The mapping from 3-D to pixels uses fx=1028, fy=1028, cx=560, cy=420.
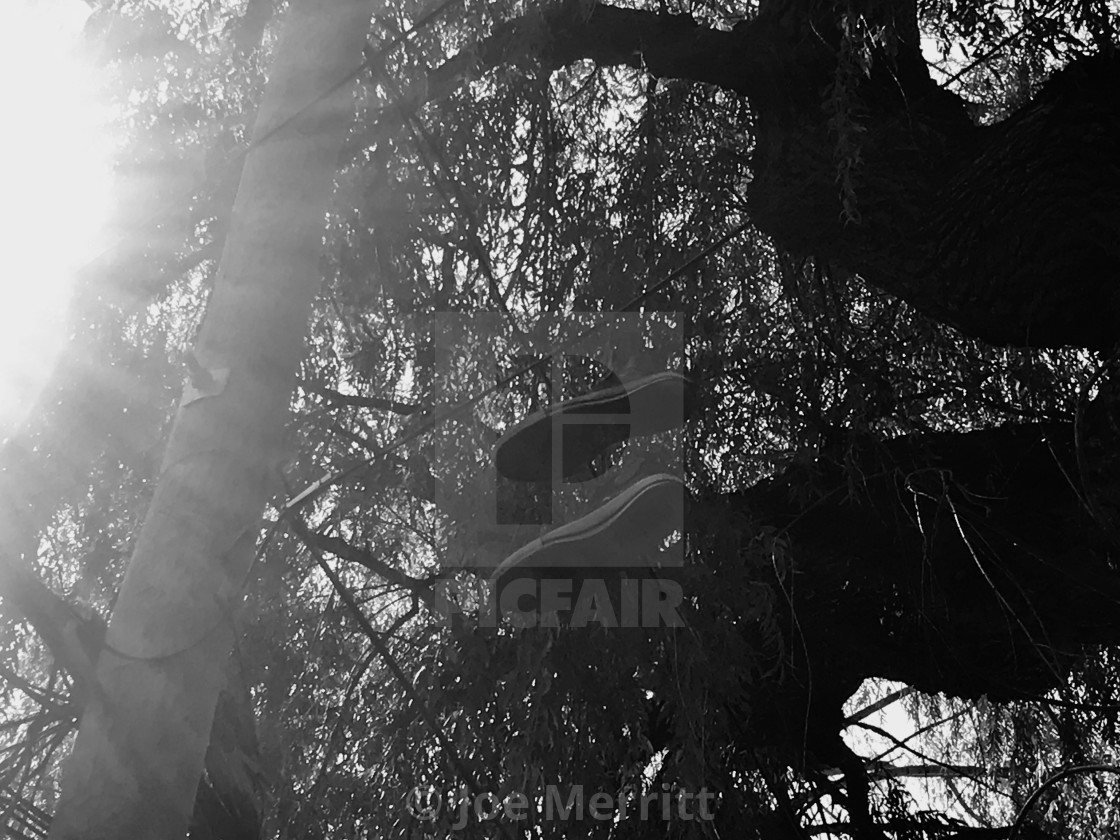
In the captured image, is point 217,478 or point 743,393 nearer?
point 217,478

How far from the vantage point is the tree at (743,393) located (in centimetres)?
246

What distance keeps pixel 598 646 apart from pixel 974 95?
8.04 ft

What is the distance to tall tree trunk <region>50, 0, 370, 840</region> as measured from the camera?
138 cm

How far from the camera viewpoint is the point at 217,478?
1.62m

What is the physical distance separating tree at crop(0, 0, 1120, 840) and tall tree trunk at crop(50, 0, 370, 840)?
323 millimetres

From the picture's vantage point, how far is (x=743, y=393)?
3.37m

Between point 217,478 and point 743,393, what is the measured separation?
2090mm

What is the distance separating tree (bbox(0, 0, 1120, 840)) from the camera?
246cm

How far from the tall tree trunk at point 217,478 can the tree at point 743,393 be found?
1.06 ft

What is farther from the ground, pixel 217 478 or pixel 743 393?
pixel 743 393

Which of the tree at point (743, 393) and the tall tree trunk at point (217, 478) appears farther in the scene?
the tree at point (743, 393)

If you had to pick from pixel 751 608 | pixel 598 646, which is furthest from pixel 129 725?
pixel 751 608

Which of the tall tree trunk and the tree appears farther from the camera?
the tree

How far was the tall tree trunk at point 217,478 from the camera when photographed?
138cm
